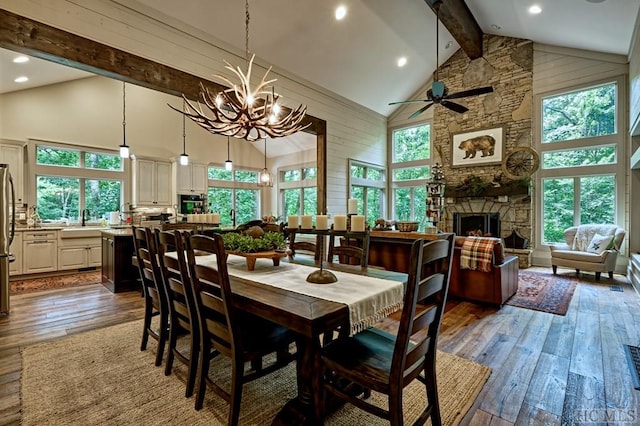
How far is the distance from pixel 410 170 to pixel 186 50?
21.3ft

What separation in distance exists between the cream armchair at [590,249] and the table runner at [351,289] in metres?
5.48

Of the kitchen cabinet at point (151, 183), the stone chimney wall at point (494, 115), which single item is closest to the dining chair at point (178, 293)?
the kitchen cabinet at point (151, 183)

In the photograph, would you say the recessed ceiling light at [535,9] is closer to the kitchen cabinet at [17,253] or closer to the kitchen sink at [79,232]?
the kitchen sink at [79,232]

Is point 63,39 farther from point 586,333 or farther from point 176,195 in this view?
point 586,333

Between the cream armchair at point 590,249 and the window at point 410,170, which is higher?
the window at point 410,170

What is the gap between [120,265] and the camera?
15.1ft

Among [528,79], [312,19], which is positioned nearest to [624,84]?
[528,79]

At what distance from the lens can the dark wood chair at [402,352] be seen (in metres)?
1.31

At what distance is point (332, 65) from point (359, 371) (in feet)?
19.7

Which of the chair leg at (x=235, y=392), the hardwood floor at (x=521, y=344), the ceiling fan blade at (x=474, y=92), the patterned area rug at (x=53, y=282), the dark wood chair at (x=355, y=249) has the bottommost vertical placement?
the hardwood floor at (x=521, y=344)

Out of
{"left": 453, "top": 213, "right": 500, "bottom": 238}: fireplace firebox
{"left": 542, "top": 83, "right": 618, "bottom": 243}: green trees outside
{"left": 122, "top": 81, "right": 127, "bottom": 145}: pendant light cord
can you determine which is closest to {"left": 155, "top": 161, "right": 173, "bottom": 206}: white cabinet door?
{"left": 122, "top": 81, "right": 127, "bottom": 145}: pendant light cord

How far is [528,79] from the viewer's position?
6.88 m

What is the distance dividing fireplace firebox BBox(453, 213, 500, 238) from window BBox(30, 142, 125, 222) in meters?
8.09

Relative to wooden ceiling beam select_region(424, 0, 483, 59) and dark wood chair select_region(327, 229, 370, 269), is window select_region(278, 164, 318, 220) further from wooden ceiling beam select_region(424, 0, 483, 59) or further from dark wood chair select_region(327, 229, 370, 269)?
dark wood chair select_region(327, 229, 370, 269)
